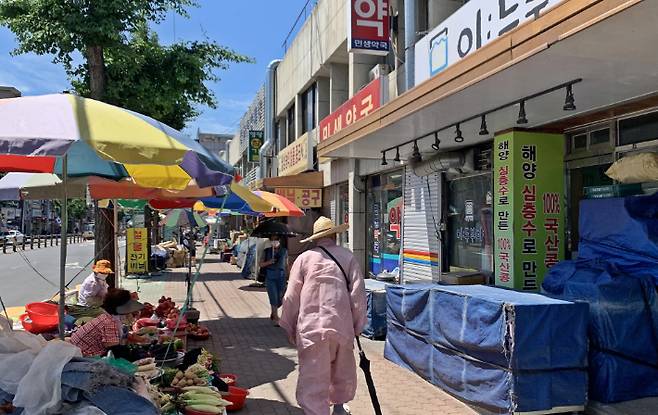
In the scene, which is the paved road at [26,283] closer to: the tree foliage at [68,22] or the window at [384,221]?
the tree foliage at [68,22]

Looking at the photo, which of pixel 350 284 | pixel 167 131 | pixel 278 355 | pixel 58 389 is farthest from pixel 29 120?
pixel 278 355

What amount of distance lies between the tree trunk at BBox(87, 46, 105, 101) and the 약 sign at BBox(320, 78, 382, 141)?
5289 millimetres

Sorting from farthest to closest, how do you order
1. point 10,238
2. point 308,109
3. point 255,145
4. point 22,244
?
point 10,238 → point 22,244 → point 255,145 → point 308,109

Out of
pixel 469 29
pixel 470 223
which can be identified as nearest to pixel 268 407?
pixel 470 223

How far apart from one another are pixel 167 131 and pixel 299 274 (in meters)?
1.64

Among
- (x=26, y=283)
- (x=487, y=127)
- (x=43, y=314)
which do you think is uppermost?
(x=487, y=127)

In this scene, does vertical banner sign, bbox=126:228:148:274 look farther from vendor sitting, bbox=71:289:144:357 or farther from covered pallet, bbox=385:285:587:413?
covered pallet, bbox=385:285:587:413

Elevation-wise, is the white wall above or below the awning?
above

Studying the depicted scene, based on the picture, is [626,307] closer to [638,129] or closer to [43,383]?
[638,129]

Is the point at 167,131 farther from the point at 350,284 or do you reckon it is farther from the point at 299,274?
the point at 350,284

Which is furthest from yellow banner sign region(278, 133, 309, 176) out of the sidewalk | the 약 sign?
the sidewalk

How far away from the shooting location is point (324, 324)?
4.47 m

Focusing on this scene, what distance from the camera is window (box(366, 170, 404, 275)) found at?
1264cm

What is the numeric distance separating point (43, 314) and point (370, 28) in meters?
8.02
